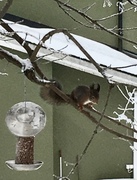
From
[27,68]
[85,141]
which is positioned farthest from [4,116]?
[27,68]

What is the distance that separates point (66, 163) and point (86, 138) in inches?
20.3

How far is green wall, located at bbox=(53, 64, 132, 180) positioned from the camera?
578cm

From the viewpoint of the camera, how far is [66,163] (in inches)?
225

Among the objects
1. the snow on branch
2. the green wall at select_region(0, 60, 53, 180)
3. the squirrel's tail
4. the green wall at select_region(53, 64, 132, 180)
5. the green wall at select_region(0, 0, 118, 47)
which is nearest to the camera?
the snow on branch

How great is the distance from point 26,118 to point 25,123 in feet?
0.12

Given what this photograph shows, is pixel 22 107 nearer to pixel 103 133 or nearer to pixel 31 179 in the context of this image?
pixel 31 179

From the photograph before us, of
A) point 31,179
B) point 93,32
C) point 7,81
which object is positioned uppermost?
point 93,32

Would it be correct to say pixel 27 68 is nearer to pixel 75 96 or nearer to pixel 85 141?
pixel 75 96

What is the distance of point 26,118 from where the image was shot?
9.64 feet

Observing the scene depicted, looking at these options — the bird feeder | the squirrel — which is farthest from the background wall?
the squirrel

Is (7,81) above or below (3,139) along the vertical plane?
above

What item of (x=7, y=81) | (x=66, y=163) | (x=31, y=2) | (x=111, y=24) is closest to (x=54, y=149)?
(x=66, y=163)

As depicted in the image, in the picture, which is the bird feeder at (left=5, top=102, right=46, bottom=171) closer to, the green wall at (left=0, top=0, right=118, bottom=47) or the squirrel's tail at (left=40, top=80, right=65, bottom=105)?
the squirrel's tail at (left=40, top=80, right=65, bottom=105)

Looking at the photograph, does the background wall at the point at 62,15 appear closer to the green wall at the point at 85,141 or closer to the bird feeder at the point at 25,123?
the green wall at the point at 85,141
